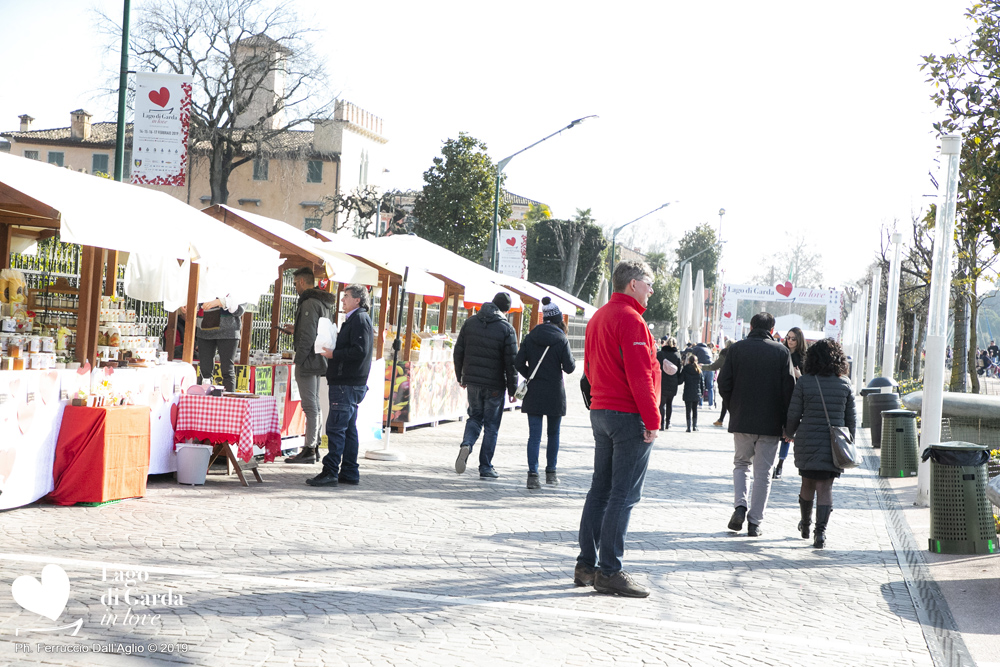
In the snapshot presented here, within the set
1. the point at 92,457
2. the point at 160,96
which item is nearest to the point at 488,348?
the point at 92,457

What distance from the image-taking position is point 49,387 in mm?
7992

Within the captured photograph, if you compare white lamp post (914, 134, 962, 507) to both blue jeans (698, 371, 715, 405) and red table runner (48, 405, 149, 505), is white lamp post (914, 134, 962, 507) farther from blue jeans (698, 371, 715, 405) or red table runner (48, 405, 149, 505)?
blue jeans (698, 371, 715, 405)

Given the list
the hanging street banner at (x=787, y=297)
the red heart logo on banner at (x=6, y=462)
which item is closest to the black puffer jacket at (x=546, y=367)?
the red heart logo on banner at (x=6, y=462)

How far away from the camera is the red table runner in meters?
8.01

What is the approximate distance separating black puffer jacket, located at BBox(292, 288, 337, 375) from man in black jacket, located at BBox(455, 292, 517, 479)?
61.1 inches

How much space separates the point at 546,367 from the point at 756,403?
8.75ft

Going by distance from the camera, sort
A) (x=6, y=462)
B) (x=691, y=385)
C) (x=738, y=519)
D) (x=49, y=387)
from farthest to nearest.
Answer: (x=691, y=385), (x=738, y=519), (x=49, y=387), (x=6, y=462)

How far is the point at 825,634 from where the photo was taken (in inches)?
219

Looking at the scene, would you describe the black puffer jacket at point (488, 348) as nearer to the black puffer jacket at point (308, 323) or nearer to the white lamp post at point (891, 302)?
the black puffer jacket at point (308, 323)

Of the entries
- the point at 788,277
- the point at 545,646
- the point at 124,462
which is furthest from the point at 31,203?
the point at 788,277

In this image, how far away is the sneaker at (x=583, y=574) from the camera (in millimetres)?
6262

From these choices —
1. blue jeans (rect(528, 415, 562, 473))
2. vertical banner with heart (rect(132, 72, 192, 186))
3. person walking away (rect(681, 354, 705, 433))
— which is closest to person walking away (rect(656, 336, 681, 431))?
person walking away (rect(681, 354, 705, 433))

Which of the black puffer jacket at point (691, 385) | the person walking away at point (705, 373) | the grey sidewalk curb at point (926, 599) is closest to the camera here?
the grey sidewalk curb at point (926, 599)

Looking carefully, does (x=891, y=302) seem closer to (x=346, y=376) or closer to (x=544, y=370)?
(x=544, y=370)
